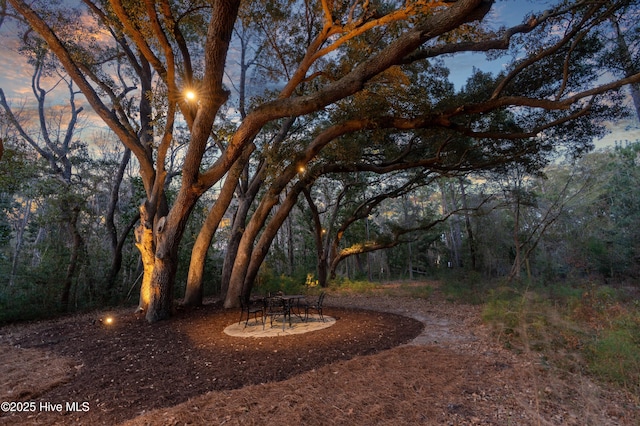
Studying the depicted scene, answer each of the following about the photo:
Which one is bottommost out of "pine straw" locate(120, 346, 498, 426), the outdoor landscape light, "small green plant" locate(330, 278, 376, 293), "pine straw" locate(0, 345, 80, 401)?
"pine straw" locate(0, 345, 80, 401)

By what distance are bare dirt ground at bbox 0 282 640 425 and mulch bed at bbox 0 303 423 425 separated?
0.07 ft

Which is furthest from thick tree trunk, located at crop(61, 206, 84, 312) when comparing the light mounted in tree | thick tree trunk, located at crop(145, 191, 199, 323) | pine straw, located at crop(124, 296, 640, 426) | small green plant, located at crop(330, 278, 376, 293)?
small green plant, located at crop(330, 278, 376, 293)

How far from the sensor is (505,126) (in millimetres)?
9070

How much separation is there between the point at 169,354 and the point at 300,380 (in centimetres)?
256

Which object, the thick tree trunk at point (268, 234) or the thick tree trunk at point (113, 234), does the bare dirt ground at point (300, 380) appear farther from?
the thick tree trunk at point (113, 234)

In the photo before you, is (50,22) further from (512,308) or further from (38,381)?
(512,308)

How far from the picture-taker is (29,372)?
4.36 m

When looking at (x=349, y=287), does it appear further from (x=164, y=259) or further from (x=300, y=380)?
(x=300, y=380)

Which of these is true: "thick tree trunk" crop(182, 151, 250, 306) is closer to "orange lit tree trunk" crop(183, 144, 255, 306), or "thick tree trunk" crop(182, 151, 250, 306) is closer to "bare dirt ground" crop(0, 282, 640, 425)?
"orange lit tree trunk" crop(183, 144, 255, 306)

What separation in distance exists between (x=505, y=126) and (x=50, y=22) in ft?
39.2

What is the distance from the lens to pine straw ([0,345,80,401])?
364 cm

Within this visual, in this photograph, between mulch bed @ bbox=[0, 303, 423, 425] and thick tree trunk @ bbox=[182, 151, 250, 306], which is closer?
mulch bed @ bbox=[0, 303, 423, 425]

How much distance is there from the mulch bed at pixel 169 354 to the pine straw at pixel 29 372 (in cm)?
13

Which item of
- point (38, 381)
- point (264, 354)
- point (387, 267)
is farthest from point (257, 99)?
point (387, 267)
